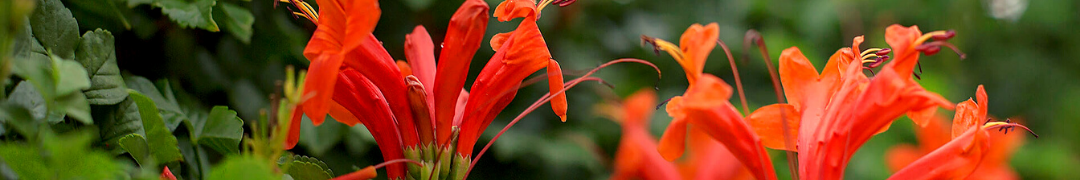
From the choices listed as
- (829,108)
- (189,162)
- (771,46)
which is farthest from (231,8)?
(771,46)

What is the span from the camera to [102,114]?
36cm

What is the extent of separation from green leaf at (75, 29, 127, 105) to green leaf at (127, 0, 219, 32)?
44mm

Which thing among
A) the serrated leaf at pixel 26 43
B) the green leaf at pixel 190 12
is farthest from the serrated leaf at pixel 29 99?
the green leaf at pixel 190 12

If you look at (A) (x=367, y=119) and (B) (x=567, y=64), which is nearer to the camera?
(A) (x=367, y=119)

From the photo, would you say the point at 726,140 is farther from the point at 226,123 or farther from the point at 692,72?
the point at 226,123

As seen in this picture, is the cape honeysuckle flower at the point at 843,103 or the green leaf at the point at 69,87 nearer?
the green leaf at the point at 69,87

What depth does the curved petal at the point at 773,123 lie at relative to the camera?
1.44 feet

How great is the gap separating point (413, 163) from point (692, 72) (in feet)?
0.51

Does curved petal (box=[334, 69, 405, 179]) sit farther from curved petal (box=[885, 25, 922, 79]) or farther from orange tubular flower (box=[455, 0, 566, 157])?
curved petal (box=[885, 25, 922, 79])

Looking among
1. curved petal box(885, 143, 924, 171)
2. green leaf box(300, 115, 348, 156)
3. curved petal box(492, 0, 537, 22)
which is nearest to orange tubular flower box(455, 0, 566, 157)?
curved petal box(492, 0, 537, 22)

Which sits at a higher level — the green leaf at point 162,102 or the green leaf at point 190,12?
the green leaf at point 190,12

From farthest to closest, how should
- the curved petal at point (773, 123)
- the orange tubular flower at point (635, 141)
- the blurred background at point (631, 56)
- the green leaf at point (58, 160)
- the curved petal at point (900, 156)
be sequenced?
the curved petal at point (900, 156) < the blurred background at point (631, 56) < the curved petal at point (773, 123) < the orange tubular flower at point (635, 141) < the green leaf at point (58, 160)

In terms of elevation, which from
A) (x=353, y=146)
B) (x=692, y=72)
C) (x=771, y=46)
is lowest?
(x=771, y=46)

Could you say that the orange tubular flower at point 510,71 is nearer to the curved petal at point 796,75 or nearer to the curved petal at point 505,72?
the curved petal at point 505,72
